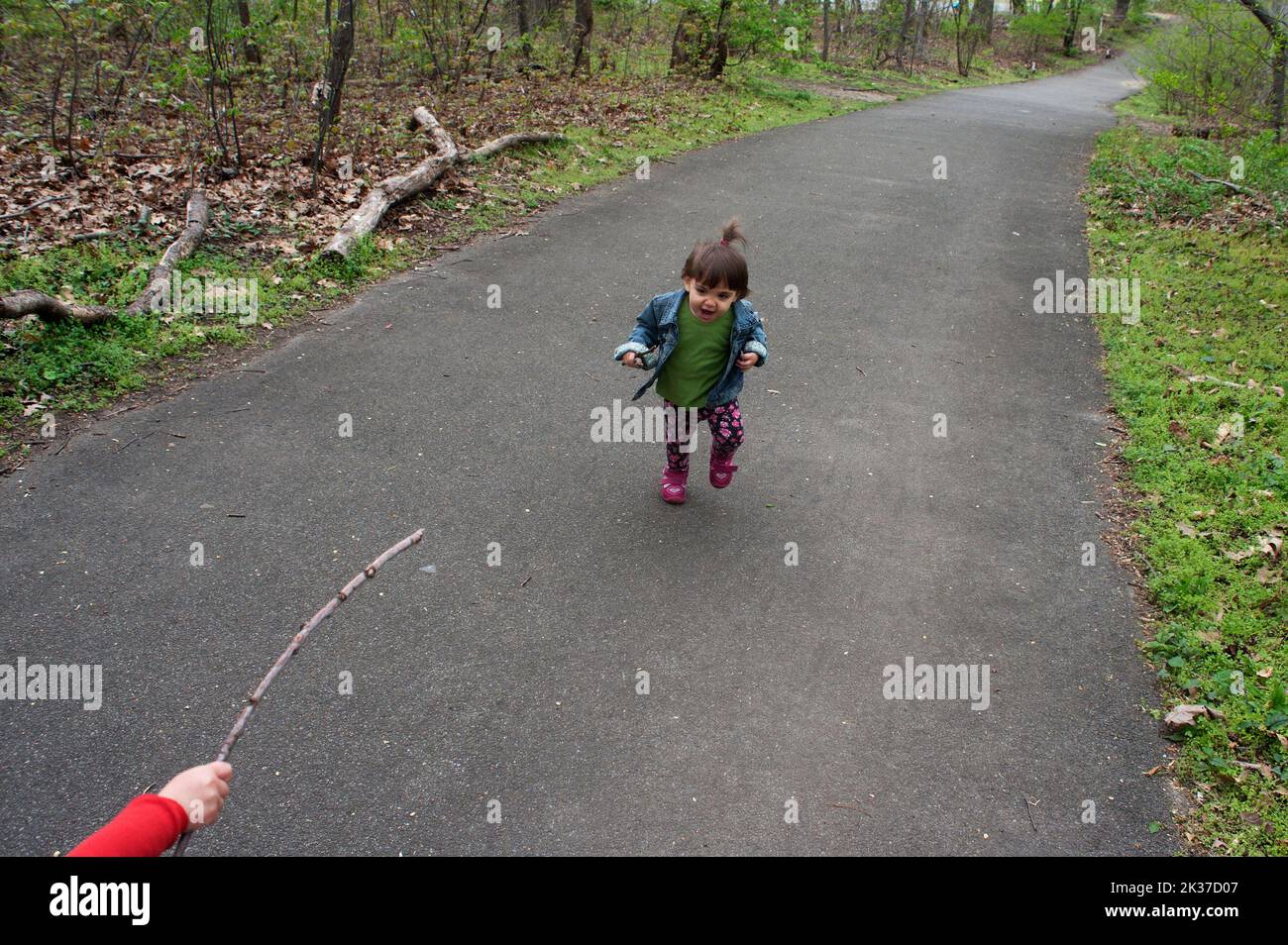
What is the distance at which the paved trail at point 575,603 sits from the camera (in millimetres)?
3260

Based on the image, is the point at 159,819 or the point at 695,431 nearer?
the point at 159,819

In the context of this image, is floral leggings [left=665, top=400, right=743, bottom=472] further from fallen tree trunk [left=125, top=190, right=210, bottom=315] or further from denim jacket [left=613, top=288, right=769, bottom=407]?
fallen tree trunk [left=125, top=190, right=210, bottom=315]

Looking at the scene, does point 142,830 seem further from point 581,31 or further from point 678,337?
point 581,31

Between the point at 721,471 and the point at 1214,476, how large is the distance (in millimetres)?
3311

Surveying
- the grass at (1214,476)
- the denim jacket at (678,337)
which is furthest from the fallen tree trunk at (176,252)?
the grass at (1214,476)

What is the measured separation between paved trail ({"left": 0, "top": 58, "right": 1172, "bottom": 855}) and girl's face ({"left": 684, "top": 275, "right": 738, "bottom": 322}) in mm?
1266

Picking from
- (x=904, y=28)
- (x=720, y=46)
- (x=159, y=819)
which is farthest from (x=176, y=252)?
(x=904, y=28)

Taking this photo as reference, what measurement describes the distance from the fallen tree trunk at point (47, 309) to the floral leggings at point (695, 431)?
4.35m

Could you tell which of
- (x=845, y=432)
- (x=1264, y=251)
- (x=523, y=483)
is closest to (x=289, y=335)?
(x=523, y=483)

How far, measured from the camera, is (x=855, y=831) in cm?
323

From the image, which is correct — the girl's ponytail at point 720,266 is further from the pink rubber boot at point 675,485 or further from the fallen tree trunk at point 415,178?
the fallen tree trunk at point 415,178

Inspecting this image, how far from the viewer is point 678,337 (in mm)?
4695
